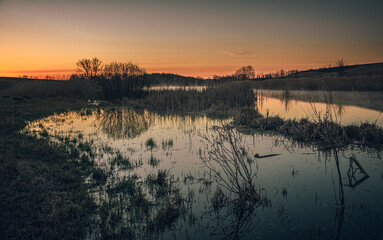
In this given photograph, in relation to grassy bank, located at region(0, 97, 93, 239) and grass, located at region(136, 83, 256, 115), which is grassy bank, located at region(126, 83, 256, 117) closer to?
grass, located at region(136, 83, 256, 115)

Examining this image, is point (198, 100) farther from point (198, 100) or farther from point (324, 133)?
point (324, 133)

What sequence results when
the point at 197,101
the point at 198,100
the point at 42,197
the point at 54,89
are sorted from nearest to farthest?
the point at 42,197 < the point at 197,101 < the point at 198,100 < the point at 54,89

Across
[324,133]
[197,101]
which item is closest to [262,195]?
[324,133]

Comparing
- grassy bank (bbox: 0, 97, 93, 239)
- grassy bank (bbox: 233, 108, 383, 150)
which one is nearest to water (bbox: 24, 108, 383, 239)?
grassy bank (bbox: 0, 97, 93, 239)

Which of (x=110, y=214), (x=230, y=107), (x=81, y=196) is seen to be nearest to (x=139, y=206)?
(x=110, y=214)

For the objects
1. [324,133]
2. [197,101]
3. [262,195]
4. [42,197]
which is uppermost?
[197,101]

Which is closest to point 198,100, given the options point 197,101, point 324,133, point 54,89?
point 197,101

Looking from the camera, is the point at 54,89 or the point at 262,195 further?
the point at 54,89

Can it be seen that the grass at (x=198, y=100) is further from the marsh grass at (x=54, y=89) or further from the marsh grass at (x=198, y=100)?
the marsh grass at (x=54, y=89)

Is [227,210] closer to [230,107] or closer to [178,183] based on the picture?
[178,183]

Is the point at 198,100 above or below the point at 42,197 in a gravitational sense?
above

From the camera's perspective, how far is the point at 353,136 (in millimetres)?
9891

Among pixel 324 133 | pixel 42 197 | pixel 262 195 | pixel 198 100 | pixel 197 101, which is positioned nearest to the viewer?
pixel 42 197

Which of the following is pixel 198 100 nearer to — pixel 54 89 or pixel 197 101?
pixel 197 101
